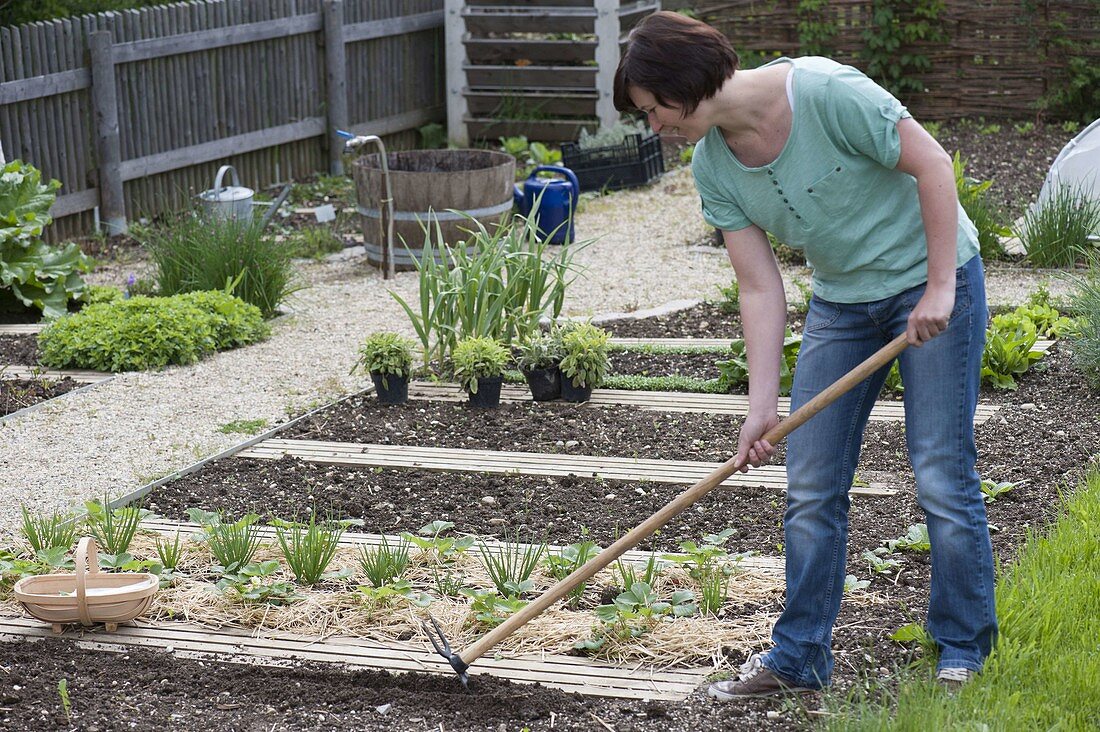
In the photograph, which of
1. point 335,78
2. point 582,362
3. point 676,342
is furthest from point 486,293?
point 335,78

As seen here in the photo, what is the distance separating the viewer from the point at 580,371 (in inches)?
209

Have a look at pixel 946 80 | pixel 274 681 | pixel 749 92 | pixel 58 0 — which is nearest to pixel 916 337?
pixel 749 92

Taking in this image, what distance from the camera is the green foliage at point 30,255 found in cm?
678

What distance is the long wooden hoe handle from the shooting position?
261cm

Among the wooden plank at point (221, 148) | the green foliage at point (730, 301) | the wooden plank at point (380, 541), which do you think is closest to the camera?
the wooden plank at point (380, 541)

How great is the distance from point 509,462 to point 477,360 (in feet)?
2.24

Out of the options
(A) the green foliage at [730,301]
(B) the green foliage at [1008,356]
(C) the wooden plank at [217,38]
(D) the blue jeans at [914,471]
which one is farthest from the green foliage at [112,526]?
(C) the wooden plank at [217,38]

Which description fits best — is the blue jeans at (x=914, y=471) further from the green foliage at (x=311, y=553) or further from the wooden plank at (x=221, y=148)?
the wooden plank at (x=221, y=148)

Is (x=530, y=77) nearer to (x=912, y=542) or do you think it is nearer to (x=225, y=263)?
(x=225, y=263)

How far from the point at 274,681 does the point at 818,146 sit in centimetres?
181

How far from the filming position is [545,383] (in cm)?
538

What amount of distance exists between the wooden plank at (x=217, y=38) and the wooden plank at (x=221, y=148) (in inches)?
28.1

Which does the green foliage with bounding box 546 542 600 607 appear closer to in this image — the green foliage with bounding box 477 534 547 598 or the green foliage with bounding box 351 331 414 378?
the green foliage with bounding box 477 534 547 598

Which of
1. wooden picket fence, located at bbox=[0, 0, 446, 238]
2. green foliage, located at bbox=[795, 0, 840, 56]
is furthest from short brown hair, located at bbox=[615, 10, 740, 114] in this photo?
green foliage, located at bbox=[795, 0, 840, 56]
